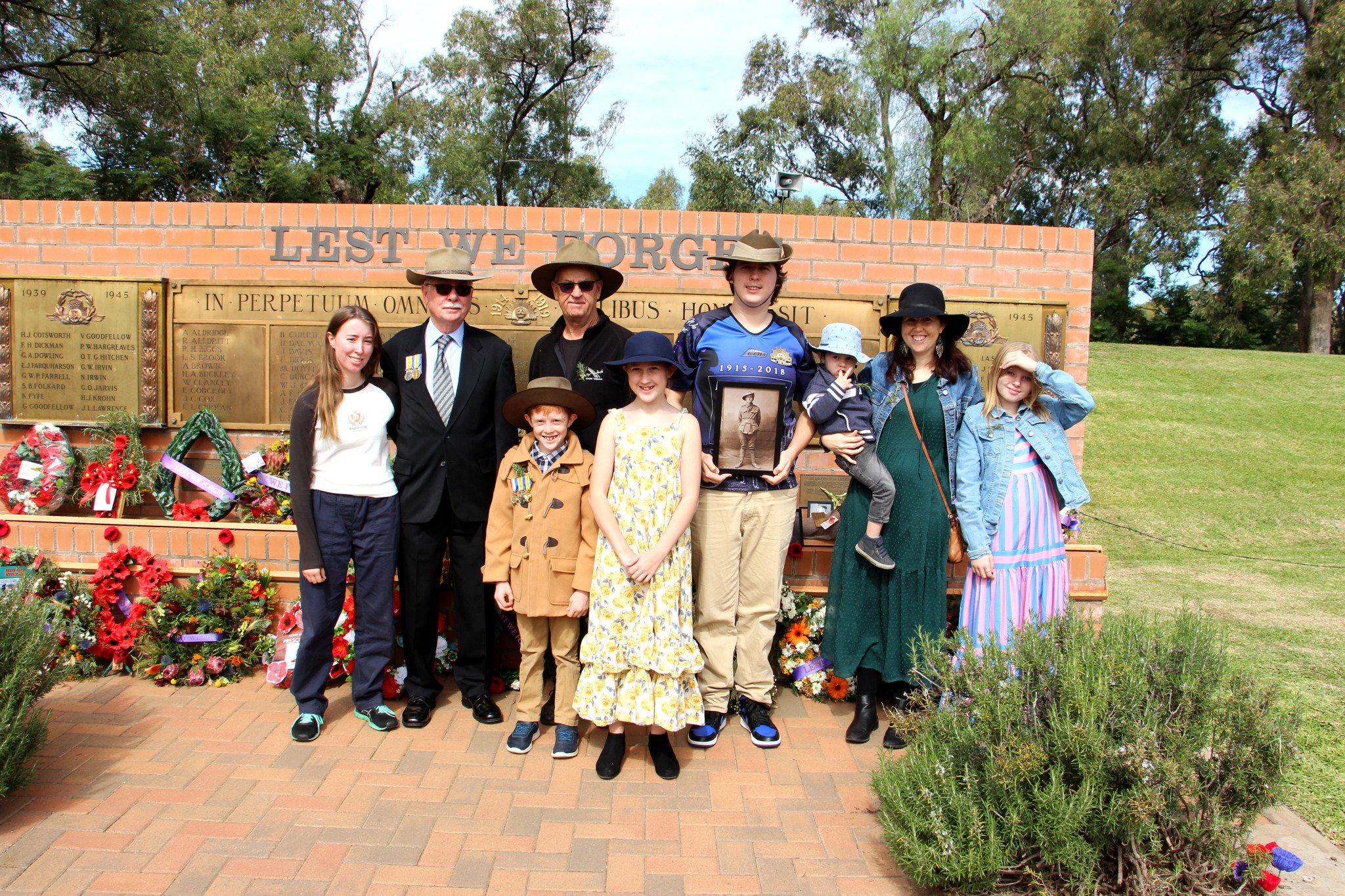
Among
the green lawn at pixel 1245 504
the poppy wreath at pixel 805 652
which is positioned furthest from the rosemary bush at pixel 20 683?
the green lawn at pixel 1245 504

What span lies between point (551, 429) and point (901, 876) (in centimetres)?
202

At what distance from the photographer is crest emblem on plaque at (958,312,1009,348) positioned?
15.6ft

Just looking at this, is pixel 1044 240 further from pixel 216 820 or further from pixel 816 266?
pixel 216 820

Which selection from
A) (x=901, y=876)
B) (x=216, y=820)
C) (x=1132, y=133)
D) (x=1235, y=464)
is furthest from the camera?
(x=1132, y=133)

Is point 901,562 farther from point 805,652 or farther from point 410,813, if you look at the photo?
point 410,813

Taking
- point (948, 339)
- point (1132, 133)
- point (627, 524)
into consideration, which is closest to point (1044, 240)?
point (948, 339)

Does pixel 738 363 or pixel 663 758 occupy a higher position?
pixel 738 363

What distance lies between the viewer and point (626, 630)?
332 centimetres

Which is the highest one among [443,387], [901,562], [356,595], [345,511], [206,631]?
[443,387]

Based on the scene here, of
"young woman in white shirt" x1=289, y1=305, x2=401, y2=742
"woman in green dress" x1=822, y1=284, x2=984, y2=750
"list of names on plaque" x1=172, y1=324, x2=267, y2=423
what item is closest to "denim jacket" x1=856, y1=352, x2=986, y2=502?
"woman in green dress" x1=822, y1=284, x2=984, y2=750

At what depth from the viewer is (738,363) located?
357 cm

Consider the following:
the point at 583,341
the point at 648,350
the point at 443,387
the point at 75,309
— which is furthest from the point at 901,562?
the point at 75,309

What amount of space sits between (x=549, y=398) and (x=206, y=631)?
2.18 metres

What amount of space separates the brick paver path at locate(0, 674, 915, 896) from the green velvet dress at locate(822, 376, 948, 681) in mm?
411
